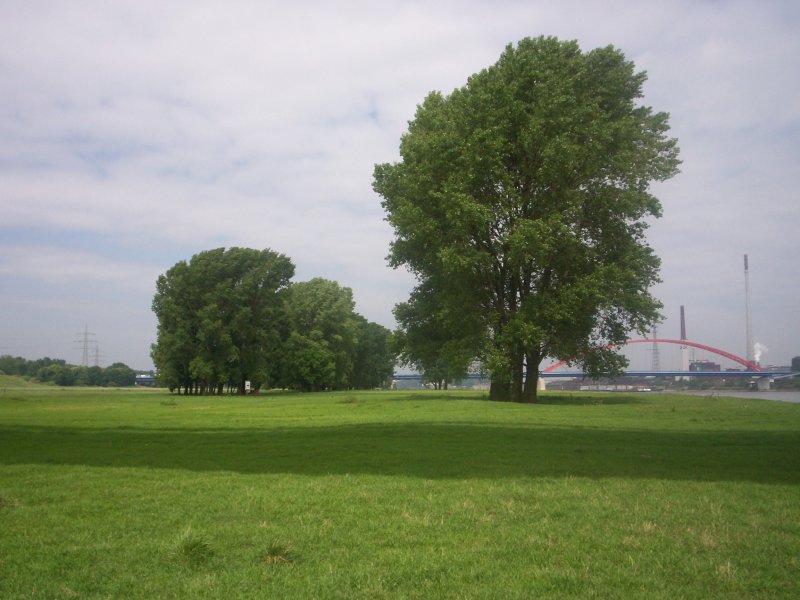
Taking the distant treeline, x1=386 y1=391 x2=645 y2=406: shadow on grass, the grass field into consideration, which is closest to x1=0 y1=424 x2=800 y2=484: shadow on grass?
the grass field

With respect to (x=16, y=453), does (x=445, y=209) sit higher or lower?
higher

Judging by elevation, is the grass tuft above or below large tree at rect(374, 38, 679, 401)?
below

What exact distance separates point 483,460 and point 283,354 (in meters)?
79.3

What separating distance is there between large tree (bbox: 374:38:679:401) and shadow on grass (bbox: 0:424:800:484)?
18.1 m

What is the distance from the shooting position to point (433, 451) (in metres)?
15.4

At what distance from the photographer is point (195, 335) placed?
81000 mm

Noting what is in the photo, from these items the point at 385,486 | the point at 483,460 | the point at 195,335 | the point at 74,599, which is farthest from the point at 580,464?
the point at 195,335

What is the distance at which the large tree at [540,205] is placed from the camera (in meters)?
37.3

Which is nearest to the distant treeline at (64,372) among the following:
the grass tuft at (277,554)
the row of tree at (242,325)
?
the row of tree at (242,325)

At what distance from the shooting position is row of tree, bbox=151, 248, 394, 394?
261 ft

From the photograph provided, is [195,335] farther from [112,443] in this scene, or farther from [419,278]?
[112,443]

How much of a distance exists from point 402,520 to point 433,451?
705 cm

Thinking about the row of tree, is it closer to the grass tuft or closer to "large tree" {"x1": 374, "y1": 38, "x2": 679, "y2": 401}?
"large tree" {"x1": 374, "y1": 38, "x2": 679, "y2": 401}

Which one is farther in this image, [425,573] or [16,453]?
[16,453]
